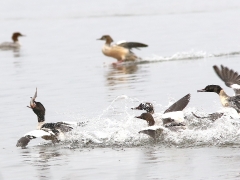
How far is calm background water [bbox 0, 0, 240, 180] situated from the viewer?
34.2 feet

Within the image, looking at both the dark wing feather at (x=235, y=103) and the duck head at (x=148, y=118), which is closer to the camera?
the duck head at (x=148, y=118)

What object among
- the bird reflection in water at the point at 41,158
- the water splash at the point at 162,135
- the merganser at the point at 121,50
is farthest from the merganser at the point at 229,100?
the merganser at the point at 121,50

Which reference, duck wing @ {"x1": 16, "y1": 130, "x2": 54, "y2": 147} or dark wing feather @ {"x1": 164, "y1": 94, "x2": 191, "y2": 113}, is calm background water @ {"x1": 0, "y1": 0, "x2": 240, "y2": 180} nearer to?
duck wing @ {"x1": 16, "y1": 130, "x2": 54, "y2": 147}

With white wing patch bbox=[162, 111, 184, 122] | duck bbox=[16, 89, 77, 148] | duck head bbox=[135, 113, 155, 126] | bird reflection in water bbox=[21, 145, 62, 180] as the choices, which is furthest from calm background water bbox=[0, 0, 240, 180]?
white wing patch bbox=[162, 111, 184, 122]

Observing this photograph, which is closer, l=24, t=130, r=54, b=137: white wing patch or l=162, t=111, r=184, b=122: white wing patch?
l=24, t=130, r=54, b=137: white wing patch

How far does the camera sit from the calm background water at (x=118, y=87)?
10.4m

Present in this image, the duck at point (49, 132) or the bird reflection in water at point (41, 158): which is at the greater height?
the duck at point (49, 132)

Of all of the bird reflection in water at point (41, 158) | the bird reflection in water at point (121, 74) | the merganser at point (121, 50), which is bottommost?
the bird reflection in water at point (41, 158)

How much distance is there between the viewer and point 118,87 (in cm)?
1845

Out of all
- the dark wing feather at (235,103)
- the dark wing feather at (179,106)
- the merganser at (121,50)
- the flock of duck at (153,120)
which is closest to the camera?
the flock of duck at (153,120)

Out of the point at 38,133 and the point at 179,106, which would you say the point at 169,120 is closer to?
the point at 179,106

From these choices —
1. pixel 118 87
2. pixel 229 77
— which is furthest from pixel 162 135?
pixel 118 87

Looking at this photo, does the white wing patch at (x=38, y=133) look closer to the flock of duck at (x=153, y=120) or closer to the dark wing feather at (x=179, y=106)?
the flock of duck at (x=153, y=120)

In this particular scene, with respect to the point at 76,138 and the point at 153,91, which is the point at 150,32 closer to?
the point at 153,91
